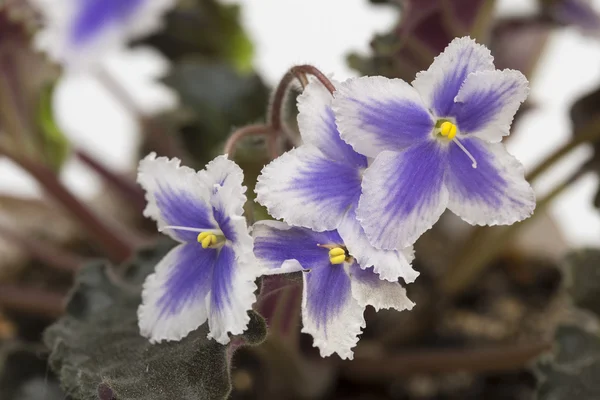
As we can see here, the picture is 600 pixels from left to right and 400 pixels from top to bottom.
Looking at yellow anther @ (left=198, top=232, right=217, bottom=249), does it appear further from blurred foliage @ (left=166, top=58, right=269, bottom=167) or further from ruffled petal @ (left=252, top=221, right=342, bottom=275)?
blurred foliage @ (left=166, top=58, right=269, bottom=167)

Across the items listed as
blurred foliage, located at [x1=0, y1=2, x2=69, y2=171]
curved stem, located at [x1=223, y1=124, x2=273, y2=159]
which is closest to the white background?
blurred foliage, located at [x1=0, y1=2, x2=69, y2=171]

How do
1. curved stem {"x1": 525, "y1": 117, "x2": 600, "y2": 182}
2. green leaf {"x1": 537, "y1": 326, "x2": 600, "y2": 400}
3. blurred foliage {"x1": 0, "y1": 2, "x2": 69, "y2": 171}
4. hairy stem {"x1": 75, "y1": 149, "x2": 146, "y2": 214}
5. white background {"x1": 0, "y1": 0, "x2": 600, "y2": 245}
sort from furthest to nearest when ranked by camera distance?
white background {"x1": 0, "y1": 0, "x2": 600, "y2": 245} → hairy stem {"x1": 75, "y1": 149, "x2": 146, "y2": 214} → blurred foliage {"x1": 0, "y1": 2, "x2": 69, "y2": 171} → curved stem {"x1": 525, "y1": 117, "x2": 600, "y2": 182} → green leaf {"x1": 537, "y1": 326, "x2": 600, "y2": 400}

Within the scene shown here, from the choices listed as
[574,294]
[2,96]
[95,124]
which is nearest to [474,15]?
[574,294]

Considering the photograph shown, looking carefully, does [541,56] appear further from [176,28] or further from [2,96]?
[2,96]

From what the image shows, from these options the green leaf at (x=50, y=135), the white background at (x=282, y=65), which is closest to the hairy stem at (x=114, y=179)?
the green leaf at (x=50, y=135)

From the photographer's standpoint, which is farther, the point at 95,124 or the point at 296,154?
the point at 95,124

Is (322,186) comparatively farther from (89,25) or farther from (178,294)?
(89,25)
